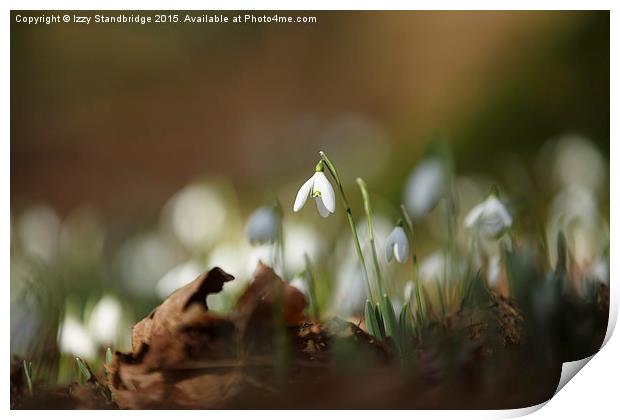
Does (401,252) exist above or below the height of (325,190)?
below

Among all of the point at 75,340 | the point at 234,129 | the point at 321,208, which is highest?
the point at 234,129

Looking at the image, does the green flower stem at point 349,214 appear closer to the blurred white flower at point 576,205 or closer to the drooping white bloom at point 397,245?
the drooping white bloom at point 397,245

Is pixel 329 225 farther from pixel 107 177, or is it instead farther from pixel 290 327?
pixel 107 177

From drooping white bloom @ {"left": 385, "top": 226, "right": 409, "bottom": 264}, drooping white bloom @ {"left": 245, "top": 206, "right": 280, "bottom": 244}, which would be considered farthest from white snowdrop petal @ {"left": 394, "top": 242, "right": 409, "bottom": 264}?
drooping white bloom @ {"left": 245, "top": 206, "right": 280, "bottom": 244}

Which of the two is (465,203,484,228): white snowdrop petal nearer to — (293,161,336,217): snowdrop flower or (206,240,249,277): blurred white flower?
(293,161,336,217): snowdrop flower

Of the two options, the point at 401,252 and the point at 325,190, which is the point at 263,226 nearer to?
the point at 325,190

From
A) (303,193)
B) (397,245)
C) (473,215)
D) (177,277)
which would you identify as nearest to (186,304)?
(177,277)
